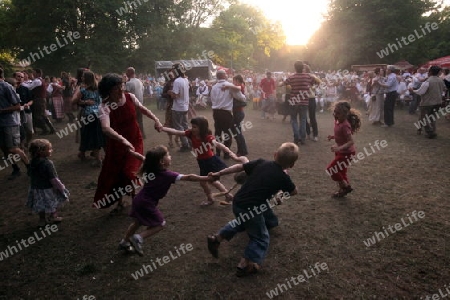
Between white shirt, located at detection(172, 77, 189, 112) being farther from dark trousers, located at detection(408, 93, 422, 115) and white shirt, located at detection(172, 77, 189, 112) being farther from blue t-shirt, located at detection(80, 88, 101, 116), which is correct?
dark trousers, located at detection(408, 93, 422, 115)

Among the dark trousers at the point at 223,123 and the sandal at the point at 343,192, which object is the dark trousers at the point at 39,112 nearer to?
the dark trousers at the point at 223,123

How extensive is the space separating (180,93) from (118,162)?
3.95 metres

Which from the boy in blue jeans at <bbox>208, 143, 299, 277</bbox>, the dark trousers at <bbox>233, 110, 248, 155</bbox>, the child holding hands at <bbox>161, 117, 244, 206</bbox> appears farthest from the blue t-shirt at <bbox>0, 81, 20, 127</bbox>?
the boy in blue jeans at <bbox>208, 143, 299, 277</bbox>

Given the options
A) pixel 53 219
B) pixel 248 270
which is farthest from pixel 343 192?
pixel 53 219

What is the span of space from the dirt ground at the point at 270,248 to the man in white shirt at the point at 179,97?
8.56 ft

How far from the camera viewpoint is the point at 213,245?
133 inches

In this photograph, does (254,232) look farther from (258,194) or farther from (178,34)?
(178,34)

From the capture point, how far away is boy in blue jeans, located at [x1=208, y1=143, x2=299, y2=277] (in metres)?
3.14

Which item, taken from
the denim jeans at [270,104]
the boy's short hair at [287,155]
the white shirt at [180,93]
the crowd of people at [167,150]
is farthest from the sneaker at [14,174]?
the denim jeans at [270,104]

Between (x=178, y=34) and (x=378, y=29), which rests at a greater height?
(x=178, y=34)

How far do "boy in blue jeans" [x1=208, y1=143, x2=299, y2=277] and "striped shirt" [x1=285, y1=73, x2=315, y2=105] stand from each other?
17.1 feet

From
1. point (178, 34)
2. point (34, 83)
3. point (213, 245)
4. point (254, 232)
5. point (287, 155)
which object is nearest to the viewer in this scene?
point (287, 155)

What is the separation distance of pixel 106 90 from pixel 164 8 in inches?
1167

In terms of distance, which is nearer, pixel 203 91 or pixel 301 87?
pixel 301 87
